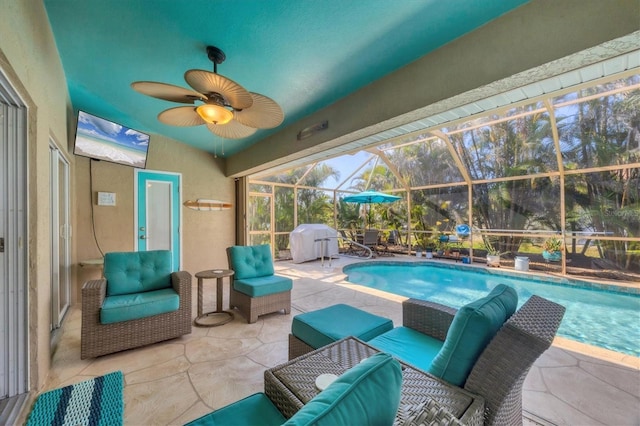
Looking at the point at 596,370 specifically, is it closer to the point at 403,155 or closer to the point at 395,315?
the point at 395,315

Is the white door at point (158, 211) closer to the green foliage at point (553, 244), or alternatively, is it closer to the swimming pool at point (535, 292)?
the swimming pool at point (535, 292)

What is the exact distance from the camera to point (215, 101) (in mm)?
2084

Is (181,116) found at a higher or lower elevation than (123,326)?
higher

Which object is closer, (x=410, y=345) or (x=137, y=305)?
(x=410, y=345)

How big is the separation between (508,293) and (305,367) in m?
1.16

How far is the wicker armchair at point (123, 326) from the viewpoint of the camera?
238 centimetres

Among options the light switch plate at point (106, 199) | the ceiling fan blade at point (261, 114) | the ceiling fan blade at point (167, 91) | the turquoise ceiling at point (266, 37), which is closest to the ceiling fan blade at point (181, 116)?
the ceiling fan blade at point (167, 91)

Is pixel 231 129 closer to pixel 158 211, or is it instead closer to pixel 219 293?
pixel 219 293

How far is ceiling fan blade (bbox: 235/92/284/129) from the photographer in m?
2.10

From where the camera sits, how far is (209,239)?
5566 mm

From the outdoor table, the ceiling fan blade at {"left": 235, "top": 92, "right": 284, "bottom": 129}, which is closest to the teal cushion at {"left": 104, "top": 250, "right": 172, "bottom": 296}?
the outdoor table

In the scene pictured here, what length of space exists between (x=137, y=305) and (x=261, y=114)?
2.24 meters

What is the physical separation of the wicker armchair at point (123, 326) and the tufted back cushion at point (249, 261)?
0.73 metres

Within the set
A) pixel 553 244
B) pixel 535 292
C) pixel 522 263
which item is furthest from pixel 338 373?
pixel 553 244
